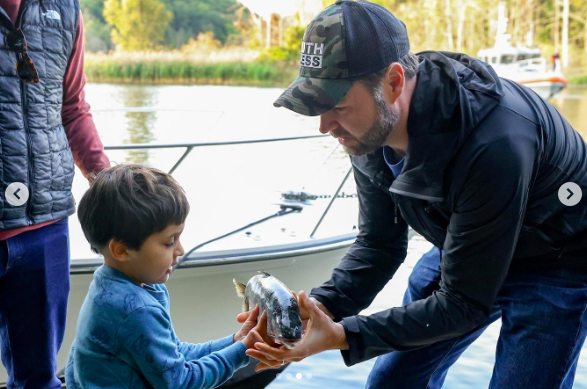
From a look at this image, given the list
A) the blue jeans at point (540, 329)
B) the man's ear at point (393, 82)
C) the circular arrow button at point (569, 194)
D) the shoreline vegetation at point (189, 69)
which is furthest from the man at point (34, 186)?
the shoreline vegetation at point (189, 69)

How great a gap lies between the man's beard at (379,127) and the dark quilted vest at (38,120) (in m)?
0.88

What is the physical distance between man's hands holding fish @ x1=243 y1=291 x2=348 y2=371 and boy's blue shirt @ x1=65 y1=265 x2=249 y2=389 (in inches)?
6.6

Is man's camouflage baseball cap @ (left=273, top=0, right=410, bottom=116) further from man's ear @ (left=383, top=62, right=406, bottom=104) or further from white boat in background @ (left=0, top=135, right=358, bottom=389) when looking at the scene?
white boat in background @ (left=0, top=135, right=358, bottom=389)

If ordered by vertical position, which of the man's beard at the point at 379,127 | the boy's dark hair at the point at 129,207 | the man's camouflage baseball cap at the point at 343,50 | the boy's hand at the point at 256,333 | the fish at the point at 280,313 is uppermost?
the man's camouflage baseball cap at the point at 343,50

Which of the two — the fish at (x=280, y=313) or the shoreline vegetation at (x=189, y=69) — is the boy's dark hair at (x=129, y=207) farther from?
the shoreline vegetation at (x=189, y=69)

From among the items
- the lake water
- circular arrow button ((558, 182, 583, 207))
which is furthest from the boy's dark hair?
the lake water

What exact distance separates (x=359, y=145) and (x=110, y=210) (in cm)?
53

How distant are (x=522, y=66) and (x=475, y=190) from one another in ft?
52.5

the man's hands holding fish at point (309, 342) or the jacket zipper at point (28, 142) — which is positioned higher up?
the jacket zipper at point (28, 142)

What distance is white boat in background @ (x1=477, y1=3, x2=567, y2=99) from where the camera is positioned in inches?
595

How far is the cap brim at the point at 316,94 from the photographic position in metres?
1.34

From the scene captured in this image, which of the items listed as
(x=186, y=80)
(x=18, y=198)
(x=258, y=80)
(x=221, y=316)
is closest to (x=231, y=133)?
(x=221, y=316)

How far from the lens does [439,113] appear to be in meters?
1.35

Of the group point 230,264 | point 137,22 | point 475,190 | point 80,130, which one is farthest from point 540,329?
point 137,22
